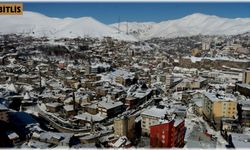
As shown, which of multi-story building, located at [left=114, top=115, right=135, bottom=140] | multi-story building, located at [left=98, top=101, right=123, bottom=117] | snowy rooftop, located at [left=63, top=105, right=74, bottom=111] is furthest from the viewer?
snowy rooftop, located at [left=63, top=105, right=74, bottom=111]

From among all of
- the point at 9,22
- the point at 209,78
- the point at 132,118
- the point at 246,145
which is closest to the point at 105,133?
the point at 132,118

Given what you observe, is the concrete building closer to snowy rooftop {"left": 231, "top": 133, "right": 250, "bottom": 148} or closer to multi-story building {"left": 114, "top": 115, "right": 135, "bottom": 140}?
snowy rooftop {"left": 231, "top": 133, "right": 250, "bottom": 148}

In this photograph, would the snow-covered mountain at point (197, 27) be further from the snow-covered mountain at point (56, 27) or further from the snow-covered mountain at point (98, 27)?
the snow-covered mountain at point (56, 27)

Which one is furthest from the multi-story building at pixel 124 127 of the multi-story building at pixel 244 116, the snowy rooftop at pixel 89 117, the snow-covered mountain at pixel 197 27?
the snow-covered mountain at pixel 197 27

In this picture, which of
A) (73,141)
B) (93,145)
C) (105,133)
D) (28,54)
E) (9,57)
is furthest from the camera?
(28,54)

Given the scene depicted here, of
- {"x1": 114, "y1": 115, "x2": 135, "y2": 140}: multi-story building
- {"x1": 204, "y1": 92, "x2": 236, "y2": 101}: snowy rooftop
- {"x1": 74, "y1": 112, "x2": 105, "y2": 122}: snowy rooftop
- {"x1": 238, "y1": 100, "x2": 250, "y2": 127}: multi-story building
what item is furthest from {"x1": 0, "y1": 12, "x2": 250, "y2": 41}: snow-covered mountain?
{"x1": 114, "y1": 115, "x2": 135, "y2": 140}: multi-story building

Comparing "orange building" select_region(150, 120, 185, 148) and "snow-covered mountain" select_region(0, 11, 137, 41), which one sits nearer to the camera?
"orange building" select_region(150, 120, 185, 148)

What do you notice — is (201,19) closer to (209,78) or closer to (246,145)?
(209,78)

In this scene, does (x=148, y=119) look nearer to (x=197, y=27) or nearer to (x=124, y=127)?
(x=124, y=127)
